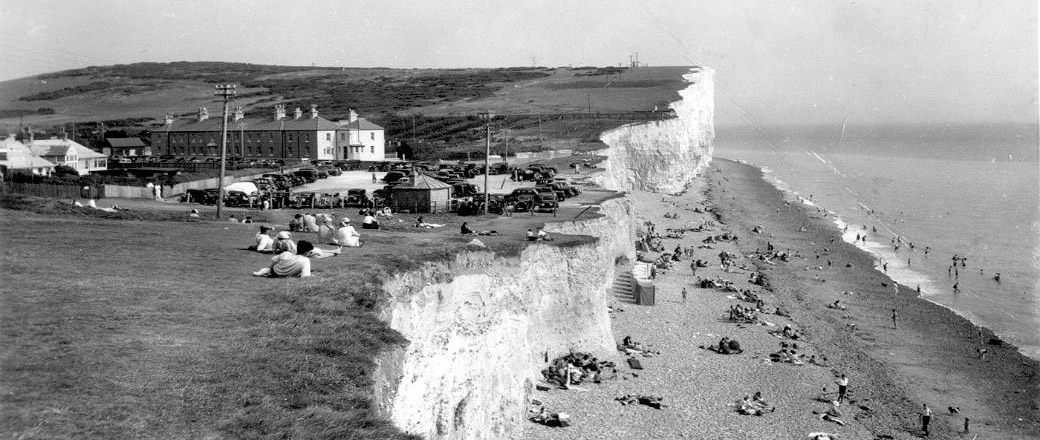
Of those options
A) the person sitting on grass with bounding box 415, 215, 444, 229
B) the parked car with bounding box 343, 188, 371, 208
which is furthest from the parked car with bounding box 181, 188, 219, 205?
the person sitting on grass with bounding box 415, 215, 444, 229

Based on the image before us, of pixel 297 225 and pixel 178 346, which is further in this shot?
pixel 297 225

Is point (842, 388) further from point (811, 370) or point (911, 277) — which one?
point (911, 277)

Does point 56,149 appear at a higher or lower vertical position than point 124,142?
lower

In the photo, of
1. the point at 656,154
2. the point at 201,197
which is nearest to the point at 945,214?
the point at 656,154

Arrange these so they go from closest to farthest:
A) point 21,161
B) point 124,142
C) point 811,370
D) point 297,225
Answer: point 297,225 < point 811,370 < point 21,161 < point 124,142

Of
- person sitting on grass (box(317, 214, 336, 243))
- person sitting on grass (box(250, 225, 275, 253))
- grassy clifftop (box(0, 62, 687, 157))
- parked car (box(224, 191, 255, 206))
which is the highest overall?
grassy clifftop (box(0, 62, 687, 157))

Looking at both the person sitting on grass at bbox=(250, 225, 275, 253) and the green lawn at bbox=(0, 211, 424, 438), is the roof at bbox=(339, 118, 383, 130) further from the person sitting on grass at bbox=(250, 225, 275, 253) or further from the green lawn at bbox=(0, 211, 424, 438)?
the green lawn at bbox=(0, 211, 424, 438)

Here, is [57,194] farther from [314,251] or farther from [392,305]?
[392,305]
